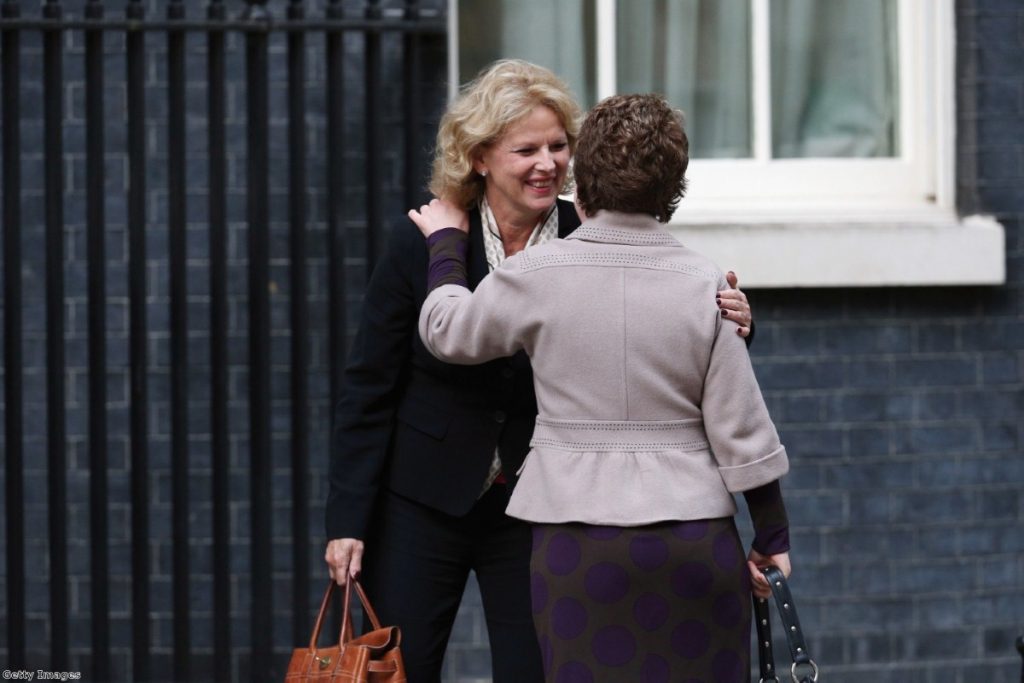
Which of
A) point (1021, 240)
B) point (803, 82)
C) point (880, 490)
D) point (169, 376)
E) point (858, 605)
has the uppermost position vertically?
point (803, 82)

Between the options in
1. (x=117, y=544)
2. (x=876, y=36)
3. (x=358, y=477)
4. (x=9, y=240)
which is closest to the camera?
(x=358, y=477)

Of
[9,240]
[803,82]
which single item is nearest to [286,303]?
[9,240]

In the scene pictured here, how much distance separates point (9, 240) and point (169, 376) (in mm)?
693

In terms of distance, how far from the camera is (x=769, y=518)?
3.19 meters

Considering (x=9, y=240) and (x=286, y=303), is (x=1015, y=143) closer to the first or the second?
(x=286, y=303)

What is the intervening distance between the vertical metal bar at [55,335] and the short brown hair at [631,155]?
8.97 ft

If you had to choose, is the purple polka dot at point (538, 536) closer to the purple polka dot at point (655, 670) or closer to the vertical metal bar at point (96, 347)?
the purple polka dot at point (655, 670)

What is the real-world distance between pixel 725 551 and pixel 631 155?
74 centimetres

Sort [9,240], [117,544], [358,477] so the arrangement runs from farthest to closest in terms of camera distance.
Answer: [117,544] < [9,240] < [358,477]

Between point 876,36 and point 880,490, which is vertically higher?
point 876,36

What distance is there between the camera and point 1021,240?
586 centimetres

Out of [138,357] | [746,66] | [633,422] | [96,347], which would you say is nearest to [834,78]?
[746,66]

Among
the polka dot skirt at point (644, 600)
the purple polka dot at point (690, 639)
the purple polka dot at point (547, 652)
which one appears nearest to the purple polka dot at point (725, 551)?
the polka dot skirt at point (644, 600)

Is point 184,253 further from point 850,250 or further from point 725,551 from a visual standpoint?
point 725,551
